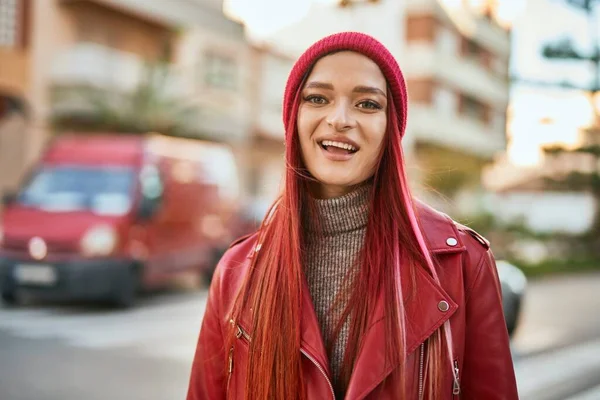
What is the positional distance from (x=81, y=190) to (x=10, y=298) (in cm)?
167

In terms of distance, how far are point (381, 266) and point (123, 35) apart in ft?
82.9

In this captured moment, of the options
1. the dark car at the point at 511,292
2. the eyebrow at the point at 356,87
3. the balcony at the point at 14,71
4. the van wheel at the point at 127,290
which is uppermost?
the balcony at the point at 14,71

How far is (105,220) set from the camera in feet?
32.2

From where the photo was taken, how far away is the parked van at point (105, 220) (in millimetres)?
9555

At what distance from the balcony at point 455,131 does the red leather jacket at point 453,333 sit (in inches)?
1214

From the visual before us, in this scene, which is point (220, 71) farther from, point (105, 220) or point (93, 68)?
point (105, 220)

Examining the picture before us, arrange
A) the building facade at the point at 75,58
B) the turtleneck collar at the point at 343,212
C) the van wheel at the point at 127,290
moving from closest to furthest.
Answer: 1. the turtleneck collar at the point at 343,212
2. the van wheel at the point at 127,290
3. the building facade at the point at 75,58

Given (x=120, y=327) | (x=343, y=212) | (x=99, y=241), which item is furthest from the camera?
(x=99, y=241)

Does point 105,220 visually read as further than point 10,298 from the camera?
No

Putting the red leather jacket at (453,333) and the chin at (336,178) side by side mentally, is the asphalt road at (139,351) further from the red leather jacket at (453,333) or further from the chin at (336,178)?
A: the chin at (336,178)

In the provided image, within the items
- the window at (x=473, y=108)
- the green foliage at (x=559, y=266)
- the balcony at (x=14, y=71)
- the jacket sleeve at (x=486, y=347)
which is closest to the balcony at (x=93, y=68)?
the balcony at (x=14, y=71)

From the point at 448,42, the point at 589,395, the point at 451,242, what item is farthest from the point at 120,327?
the point at 448,42

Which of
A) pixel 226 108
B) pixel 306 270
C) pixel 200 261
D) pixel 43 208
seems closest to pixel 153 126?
pixel 226 108

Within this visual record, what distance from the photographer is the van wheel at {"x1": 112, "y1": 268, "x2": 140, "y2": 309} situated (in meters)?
9.85
